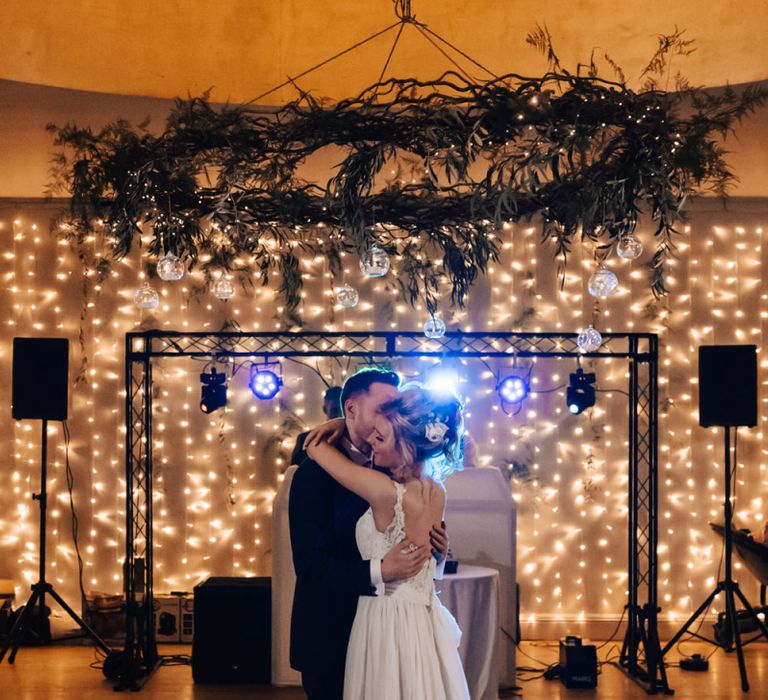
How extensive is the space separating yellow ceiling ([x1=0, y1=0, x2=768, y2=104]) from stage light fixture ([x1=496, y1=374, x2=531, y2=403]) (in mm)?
2721

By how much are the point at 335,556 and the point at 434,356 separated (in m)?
3.19

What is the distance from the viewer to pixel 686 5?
828cm

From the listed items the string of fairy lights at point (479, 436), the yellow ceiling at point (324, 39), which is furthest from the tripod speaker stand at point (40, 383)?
the yellow ceiling at point (324, 39)

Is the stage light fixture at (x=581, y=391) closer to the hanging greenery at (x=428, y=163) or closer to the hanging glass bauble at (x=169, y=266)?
the hanging greenery at (x=428, y=163)

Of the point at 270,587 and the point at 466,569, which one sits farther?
the point at 270,587

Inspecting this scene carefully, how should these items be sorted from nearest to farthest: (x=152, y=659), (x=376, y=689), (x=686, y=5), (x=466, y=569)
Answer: (x=376, y=689)
(x=466, y=569)
(x=152, y=659)
(x=686, y=5)

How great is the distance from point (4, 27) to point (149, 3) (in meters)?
1.17

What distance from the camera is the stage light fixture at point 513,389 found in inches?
291

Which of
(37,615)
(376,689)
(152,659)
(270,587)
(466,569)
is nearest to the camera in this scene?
(376,689)

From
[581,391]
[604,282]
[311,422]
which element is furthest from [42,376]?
[604,282]

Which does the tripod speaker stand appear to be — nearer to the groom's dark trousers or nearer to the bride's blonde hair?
the groom's dark trousers

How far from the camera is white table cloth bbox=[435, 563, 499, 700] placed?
228 inches

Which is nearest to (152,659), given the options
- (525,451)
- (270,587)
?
(270,587)

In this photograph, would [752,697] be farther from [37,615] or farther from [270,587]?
[37,615]
